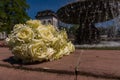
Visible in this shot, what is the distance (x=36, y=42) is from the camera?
1.81 m

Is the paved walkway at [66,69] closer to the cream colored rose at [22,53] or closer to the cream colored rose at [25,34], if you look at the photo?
the cream colored rose at [22,53]

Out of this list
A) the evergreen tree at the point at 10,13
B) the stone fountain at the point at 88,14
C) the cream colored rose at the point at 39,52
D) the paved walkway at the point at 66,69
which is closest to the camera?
the paved walkway at the point at 66,69

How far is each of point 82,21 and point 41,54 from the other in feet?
25.1

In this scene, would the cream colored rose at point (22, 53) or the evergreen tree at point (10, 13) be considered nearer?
the cream colored rose at point (22, 53)

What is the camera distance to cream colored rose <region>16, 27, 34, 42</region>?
6.05 feet

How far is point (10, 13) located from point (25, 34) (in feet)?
93.8

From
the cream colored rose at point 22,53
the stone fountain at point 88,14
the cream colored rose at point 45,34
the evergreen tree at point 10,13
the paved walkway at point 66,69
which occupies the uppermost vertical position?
the evergreen tree at point 10,13

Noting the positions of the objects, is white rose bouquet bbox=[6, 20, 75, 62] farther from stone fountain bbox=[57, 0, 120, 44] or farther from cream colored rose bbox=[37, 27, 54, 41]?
stone fountain bbox=[57, 0, 120, 44]

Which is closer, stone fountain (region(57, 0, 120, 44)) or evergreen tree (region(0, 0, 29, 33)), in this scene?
stone fountain (region(57, 0, 120, 44))

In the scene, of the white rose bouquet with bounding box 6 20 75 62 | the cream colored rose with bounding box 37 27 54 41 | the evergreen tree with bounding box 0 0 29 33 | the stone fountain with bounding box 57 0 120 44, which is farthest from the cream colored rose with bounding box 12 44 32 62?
the evergreen tree with bounding box 0 0 29 33

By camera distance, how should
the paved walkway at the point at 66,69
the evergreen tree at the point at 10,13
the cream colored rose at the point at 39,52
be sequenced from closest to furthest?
1. the paved walkway at the point at 66,69
2. the cream colored rose at the point at 39,52
3. the evergreen tree at the point at 10,13

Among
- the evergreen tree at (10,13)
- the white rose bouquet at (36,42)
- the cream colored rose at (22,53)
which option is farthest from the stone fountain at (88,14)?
the evergreen tree at (10,13)

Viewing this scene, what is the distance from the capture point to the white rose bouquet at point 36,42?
70.7 inches

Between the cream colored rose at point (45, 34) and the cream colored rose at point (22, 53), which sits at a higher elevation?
the cream colored rose at point (45, 34)
